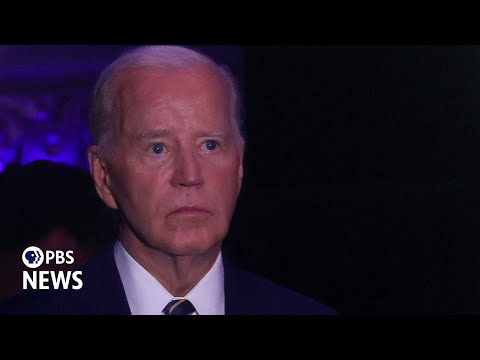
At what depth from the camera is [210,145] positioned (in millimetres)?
3109

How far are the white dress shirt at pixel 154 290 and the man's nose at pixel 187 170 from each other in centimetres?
40

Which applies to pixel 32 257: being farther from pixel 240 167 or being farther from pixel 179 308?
pixel 240 167

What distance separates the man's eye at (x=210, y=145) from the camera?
310cm

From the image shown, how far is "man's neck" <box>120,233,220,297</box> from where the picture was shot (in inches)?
123

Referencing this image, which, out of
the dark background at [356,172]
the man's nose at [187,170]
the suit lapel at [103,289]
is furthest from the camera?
the dark background at [356,172]

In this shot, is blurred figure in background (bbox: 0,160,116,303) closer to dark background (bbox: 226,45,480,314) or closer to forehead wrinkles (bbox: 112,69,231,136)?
forehead wrinkles (bbox: 112,69,231,136)

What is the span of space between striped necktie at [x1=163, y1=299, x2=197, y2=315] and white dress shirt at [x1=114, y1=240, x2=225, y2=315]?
2 centimetres

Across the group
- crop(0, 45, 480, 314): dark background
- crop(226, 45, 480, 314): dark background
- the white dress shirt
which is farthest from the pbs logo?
crop(226, 45, 480, 314): dark background

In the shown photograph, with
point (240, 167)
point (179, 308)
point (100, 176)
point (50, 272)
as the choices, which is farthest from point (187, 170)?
point (50, 272)

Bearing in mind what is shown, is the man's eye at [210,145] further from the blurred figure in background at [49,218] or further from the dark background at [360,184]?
the blurred figure in background at [49,218]

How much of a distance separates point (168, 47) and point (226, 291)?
3.75ft

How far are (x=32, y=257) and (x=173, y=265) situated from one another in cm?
64

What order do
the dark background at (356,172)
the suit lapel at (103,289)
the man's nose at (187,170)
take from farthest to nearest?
the dark background at (356,172)
the suit lapel at (103,289)
the man's nose at (187,170)

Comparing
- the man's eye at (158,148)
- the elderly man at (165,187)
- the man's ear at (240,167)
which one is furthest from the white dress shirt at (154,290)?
the man's eye at (158,148)
